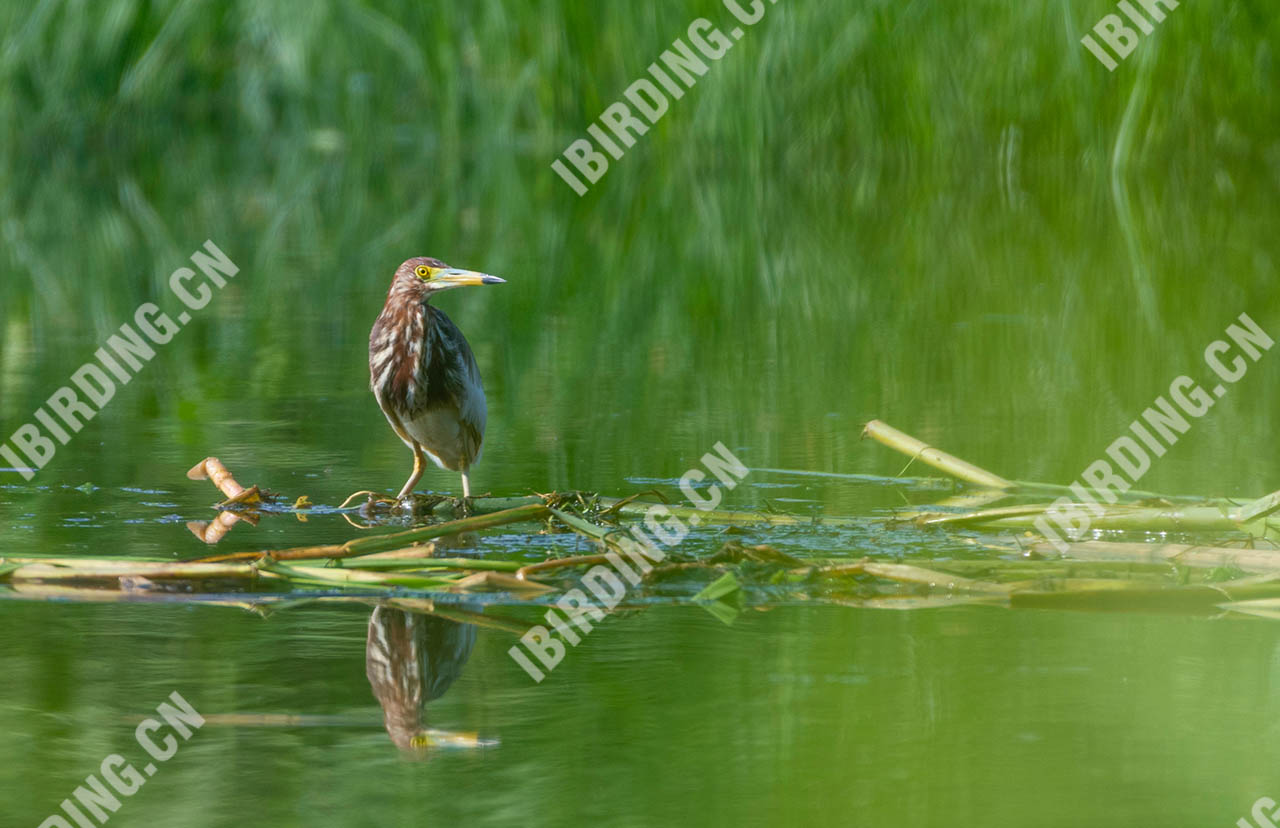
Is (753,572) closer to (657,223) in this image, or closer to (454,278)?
(454,278)

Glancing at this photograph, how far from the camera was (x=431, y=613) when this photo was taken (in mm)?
4238

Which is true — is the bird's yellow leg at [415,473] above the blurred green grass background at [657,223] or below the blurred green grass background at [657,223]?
below

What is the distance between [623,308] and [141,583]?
230 inches

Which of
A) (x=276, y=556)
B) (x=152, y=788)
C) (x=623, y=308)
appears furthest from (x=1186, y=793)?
(x=623, y=308)

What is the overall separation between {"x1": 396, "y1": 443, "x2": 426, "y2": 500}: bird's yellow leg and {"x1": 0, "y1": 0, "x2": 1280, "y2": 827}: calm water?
21 centimetres

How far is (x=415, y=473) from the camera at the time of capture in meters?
5.90

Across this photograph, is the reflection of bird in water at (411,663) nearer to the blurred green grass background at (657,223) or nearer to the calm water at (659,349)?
the calm water at (659,349)

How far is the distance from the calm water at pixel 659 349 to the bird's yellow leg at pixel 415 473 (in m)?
0.21

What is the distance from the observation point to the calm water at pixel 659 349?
334cm

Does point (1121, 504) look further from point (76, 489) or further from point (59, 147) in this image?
point (59, 147)

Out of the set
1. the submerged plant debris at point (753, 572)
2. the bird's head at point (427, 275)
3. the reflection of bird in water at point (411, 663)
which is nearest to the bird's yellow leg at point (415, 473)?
the bird's head at point (427, 275)

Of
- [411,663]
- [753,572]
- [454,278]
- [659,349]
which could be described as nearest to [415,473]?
[454,278]

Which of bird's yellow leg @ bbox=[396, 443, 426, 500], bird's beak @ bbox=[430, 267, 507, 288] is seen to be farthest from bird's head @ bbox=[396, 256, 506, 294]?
bird's yellow leg @ bbox=[396, 443, 426, 500]

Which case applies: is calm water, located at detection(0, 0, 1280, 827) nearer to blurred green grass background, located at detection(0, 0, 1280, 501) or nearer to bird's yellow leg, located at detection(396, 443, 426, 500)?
blurred green grass background, located at detection(0, 0, 1280, 501)
